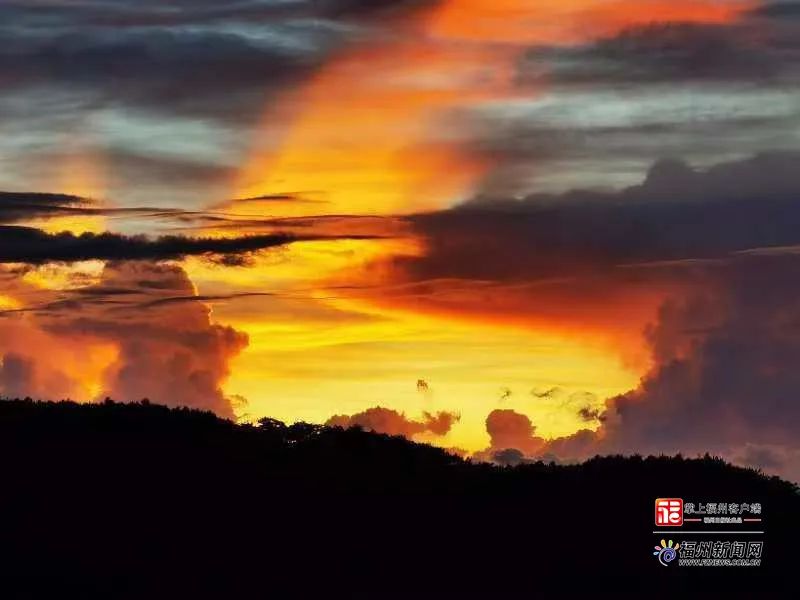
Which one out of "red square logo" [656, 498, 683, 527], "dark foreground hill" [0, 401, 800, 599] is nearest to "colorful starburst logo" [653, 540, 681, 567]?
"dark foreground hill" [0, 401, 800, 599]

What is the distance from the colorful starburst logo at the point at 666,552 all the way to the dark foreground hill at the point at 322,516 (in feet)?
0.73

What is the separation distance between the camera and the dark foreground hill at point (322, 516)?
33594 millimetres

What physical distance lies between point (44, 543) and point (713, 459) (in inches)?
911

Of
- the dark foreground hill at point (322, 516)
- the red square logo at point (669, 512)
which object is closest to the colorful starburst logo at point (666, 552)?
the dark foreground hill at point (322, 516)

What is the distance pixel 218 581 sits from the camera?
33125 millimetres

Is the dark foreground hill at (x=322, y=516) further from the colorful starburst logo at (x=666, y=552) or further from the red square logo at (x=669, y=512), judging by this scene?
the red square logo at (x=669, y=512)

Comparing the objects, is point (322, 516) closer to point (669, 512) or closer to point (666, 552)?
point (666, 552)

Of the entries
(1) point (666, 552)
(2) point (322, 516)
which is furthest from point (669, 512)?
(2) point (322, 516)

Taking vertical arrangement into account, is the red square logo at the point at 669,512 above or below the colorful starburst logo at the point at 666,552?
above

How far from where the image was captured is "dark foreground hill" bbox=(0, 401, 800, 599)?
33.6 metres

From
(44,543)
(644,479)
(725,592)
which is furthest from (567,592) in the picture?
(44,543)

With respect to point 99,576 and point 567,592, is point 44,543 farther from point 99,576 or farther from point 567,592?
point 567,592

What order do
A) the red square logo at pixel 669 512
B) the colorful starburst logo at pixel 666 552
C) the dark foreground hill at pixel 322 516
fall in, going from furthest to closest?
the red square logo at pixel 669 512, the colorful starburst logo at pixel 666 552, the dark foreground hill at pixel 322 516

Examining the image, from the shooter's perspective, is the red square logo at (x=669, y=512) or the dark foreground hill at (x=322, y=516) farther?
the red square logo at (x=669, y=512)
